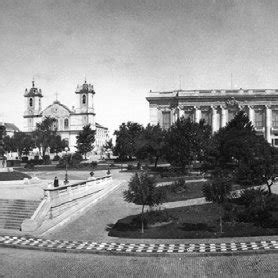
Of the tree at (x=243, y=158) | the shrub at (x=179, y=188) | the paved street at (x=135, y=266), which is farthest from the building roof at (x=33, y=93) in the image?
the paved street at (x=135, y=266)

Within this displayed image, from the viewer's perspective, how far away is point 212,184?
20453mm

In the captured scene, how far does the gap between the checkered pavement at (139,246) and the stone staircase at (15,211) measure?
10.3 feet

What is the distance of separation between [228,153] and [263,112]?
48.5 m

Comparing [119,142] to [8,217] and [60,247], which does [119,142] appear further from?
[60,247]

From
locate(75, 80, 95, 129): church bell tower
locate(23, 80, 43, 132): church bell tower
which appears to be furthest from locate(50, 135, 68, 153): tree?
locate(23, 80, 43, 132): church bell tower

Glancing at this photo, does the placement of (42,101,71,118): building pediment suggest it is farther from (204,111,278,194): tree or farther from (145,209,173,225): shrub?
(145,209,173,225): shrub

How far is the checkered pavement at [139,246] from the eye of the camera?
16344 mm

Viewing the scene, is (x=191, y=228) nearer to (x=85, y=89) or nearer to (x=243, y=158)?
(x=243, y=158)

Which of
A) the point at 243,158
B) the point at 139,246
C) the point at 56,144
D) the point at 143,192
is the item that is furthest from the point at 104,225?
the point at 56,144

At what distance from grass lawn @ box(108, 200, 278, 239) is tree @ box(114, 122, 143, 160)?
46866 mm

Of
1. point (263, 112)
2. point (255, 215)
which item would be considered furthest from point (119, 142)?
point (255, 215)

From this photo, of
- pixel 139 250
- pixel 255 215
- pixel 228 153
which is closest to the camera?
pixel 139 250

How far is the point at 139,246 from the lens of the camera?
1772 centimetres

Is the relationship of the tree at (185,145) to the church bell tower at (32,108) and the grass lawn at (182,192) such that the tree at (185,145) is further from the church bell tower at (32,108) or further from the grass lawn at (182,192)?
the church bell tower at (32,108)
